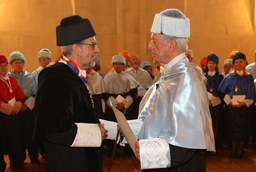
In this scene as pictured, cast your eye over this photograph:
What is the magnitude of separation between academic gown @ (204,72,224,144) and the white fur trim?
4.68 meters

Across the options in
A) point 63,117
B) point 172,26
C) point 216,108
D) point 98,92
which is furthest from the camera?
point 216,108

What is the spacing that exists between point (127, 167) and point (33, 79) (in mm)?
2718

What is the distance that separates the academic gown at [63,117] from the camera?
187cm

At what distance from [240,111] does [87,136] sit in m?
4.92

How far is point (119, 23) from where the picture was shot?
9.05 metres

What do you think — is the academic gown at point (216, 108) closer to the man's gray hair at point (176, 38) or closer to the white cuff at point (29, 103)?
the white cuff at point (29, 103)

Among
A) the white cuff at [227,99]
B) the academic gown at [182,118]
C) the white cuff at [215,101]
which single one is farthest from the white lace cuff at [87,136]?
the white cuff at [215,101]

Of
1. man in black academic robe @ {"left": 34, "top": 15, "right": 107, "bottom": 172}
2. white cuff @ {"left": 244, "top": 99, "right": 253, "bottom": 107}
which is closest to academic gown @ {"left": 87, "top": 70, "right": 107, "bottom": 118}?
white cuff @ {"left": 244, "top": 99, "right": 253, "bottom": 107}

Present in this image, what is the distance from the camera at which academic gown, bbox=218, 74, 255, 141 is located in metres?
5.98

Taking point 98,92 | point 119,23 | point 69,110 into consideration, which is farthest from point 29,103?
point 119,23

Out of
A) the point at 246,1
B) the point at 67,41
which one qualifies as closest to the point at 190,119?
the point at 67,41

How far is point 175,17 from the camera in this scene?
208 centimetres

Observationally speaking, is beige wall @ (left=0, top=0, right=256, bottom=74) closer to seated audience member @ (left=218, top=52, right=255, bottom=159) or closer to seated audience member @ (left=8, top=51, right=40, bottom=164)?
seated audience member @ (left=8, top=51, right=40, bottom=164)

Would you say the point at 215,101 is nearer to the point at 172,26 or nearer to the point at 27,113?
the point at 27,113
